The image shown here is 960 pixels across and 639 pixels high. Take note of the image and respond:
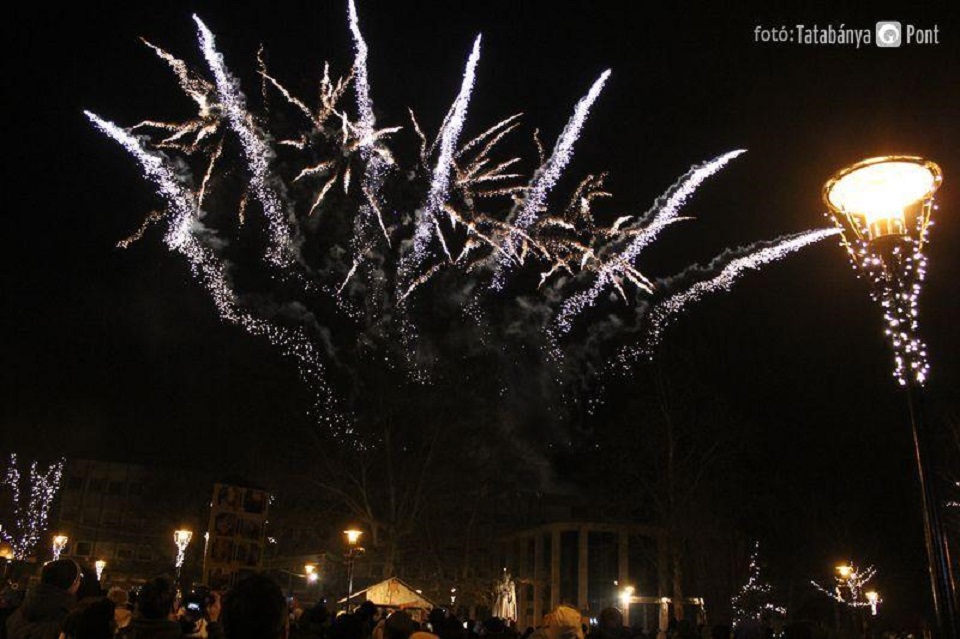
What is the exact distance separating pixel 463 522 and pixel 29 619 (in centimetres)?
3050

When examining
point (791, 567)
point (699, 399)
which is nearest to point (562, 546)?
point (791, 567)

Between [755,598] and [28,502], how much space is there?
1731 inches

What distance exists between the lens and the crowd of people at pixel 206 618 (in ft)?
9.57

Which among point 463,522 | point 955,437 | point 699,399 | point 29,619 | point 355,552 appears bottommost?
point 29,619

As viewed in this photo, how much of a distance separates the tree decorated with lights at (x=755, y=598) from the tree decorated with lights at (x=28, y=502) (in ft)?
131

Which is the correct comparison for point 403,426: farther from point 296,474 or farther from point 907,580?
point 907,580

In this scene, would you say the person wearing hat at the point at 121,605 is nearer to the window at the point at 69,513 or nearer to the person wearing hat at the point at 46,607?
the person wearing hat at the point at 46,607

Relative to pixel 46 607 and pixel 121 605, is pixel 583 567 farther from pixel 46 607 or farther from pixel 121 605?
pixel 46 607

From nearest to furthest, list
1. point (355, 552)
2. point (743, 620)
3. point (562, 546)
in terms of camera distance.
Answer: point (743, 620)
point (355, 552)
point (562, 546)

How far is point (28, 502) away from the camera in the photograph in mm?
50156

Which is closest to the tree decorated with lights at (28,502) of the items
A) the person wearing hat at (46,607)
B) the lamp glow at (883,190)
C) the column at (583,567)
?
the column at (583,567)

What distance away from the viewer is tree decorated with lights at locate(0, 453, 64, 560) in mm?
47719

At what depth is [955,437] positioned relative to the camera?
2552cm

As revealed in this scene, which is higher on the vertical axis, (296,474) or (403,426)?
(403,426)
